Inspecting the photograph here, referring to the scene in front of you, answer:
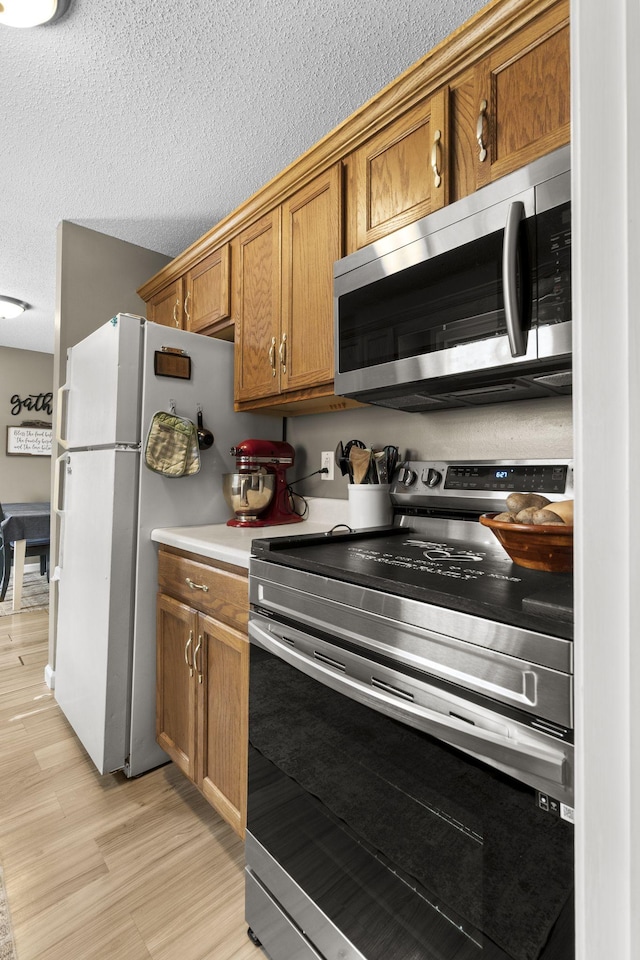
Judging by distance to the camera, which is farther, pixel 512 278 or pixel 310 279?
pixel 310 279

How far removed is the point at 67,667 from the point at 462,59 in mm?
2644

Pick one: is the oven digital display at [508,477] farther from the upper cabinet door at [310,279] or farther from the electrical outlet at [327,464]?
the electrical outlet at [327,464]

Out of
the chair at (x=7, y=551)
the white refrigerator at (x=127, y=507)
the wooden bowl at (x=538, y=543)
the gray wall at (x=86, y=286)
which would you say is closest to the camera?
the wooden bowl at (x=538, y=543)

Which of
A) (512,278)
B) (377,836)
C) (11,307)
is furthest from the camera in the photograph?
(11,307)

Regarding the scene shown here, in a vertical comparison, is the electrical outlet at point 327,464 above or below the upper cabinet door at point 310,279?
below

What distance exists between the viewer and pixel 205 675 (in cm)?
161

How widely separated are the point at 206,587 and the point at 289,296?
Answer: 43.2 inches

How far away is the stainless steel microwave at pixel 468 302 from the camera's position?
1045mm

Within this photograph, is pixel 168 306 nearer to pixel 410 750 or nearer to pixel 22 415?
pixel 410 750

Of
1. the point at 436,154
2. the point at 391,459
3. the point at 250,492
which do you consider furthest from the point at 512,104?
the point at 250,492

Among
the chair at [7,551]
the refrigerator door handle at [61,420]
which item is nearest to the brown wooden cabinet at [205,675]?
the refrigerator door handle at [61,420]

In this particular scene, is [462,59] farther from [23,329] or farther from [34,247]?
[23,329]

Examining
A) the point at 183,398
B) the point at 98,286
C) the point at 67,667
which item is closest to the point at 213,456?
the point at 183,398

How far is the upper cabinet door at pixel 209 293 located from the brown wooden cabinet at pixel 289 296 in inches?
3.1
